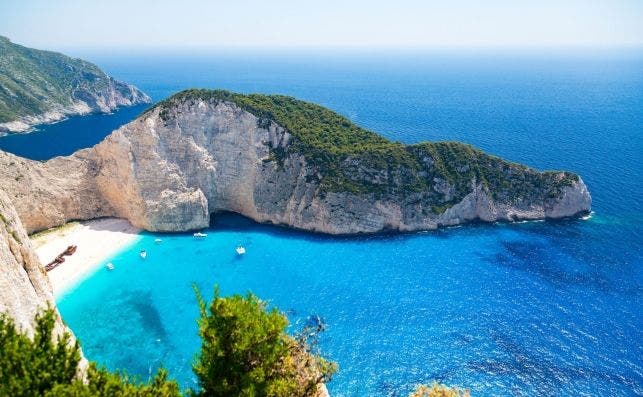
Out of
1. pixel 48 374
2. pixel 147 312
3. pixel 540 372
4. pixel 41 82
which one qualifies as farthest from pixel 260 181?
pixel 41 82

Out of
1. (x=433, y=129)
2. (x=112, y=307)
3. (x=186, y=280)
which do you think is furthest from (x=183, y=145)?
(x=433, y=129)

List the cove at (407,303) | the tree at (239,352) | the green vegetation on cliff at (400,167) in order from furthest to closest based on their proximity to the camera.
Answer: the green vegetation on cliff at (400,167) < the cove at (407,303) < the tree at (239,352)

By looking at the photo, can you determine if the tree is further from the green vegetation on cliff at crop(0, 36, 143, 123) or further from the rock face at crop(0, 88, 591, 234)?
the green vegetation on cliff at crop(0, 36, 143, 123)

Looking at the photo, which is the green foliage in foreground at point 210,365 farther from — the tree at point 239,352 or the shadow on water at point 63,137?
the shadow on water at point 63,137

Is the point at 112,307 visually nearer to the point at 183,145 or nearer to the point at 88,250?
the point at 88,250

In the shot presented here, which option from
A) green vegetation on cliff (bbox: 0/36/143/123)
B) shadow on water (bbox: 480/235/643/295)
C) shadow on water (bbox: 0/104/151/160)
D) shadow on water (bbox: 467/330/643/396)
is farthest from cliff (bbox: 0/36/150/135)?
shadow on water (bbox: 467/330/643/396)

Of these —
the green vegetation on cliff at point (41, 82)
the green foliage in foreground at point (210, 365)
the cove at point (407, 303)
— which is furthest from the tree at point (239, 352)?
the green vegetation on cliff at point (41, 82)
